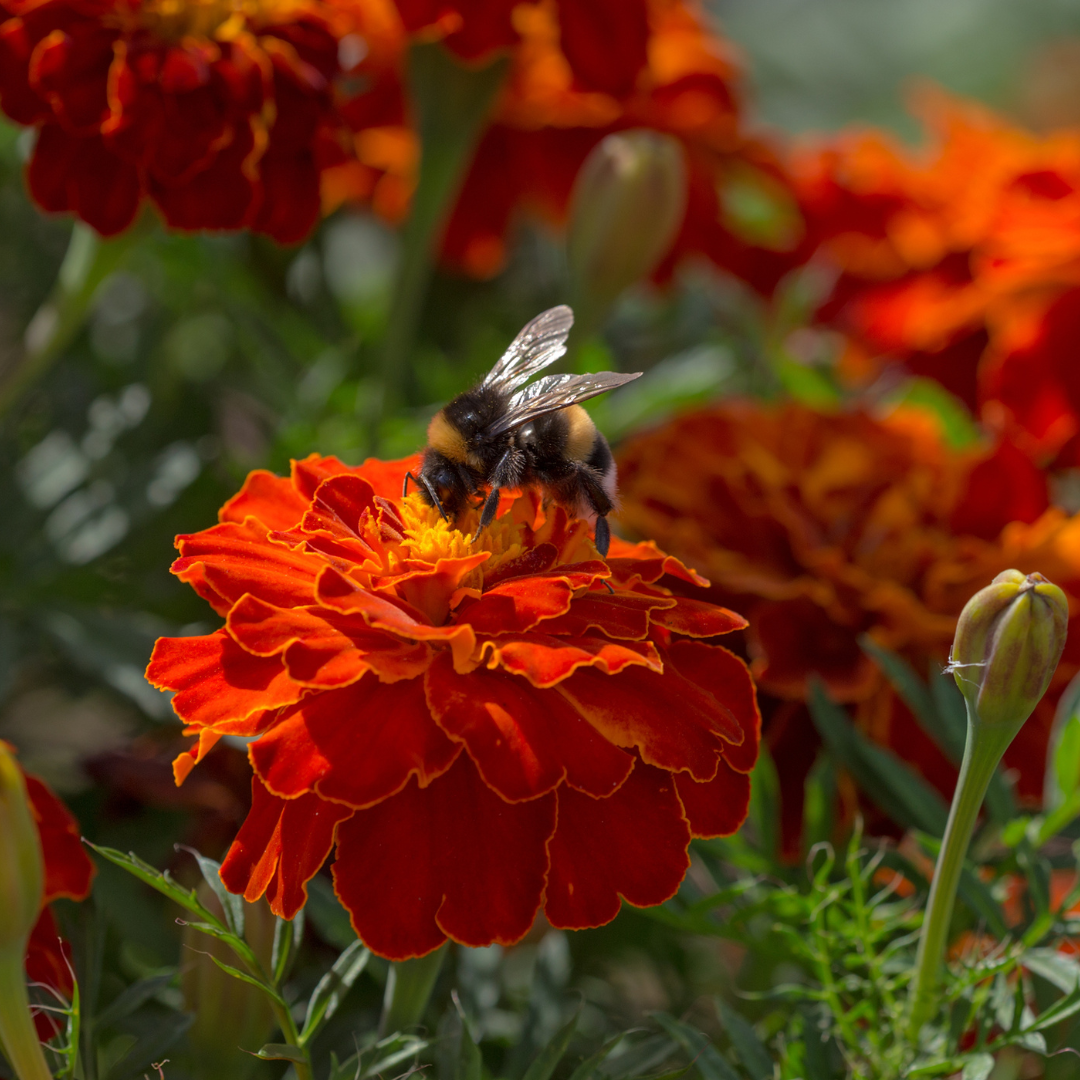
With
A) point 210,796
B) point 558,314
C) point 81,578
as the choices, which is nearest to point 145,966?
point 210,796

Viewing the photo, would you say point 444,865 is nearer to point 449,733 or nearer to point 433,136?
point 449,733

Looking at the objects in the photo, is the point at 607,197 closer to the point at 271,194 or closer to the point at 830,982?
the point at 271,194

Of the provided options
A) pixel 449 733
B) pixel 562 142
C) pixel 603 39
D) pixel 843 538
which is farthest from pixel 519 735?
pixel 562 142

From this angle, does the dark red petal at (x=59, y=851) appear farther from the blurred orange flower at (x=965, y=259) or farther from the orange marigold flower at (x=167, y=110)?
the blurred orange flower at (x=965, y=259)

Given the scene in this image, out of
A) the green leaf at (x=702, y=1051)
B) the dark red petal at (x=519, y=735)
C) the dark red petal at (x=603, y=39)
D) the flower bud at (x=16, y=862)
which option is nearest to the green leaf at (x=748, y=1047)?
the green leaf at (x=702, y=1051)

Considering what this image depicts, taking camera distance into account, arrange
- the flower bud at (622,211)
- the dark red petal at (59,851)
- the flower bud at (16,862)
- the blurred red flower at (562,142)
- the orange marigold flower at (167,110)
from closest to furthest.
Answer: the flower bud at (16,862), the dark red petal at (59,851), the orange marigold flower at (167,110), the flower bud at (622,211), the blurred red flower at (562,142)

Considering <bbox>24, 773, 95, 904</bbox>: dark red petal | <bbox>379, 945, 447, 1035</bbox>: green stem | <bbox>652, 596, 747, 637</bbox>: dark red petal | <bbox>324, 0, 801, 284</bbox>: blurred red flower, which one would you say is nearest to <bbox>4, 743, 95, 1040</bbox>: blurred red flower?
<bbox>24, 773, 95, 904</bbox>: dark red petal

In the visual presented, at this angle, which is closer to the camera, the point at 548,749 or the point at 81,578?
the point at 548,749
